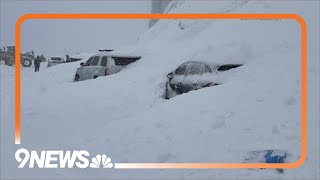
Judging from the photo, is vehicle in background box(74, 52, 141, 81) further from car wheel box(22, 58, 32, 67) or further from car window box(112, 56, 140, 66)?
car wheel box(22, 58, 32, 67)

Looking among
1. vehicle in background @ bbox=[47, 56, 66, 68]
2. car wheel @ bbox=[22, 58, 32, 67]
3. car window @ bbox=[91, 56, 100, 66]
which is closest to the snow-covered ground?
car window @ bbox=[91, 56, 100, 66]

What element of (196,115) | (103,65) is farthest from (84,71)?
(196,115)

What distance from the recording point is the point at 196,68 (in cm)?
1053

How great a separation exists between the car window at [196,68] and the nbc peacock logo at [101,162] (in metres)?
4.52

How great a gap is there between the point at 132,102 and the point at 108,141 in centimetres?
277

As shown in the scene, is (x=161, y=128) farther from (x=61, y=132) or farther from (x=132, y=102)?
(x=132, y=102)

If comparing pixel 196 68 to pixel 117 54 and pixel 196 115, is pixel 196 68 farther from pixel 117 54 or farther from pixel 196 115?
pixel 117 54

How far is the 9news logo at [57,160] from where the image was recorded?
19.3 ft

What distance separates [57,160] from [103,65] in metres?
8.25

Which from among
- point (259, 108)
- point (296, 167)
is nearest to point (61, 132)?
point (259, 108)

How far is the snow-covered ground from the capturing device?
629 centimetres

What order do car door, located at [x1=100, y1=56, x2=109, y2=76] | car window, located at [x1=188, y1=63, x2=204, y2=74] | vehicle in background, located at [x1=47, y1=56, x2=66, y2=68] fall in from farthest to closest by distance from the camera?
vehicle in background, located at [x1=47, y1=56, x2=66, y2=68] < car door, located at [x1=100, y1=56, x2=109, y2=76] < car window, located at [x1=188, y1=63, x2=204, y2=74]

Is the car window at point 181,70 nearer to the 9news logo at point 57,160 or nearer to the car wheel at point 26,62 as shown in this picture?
the 9news logo at point 57,160

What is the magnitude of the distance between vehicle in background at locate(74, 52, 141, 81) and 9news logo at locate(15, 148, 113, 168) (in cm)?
778
